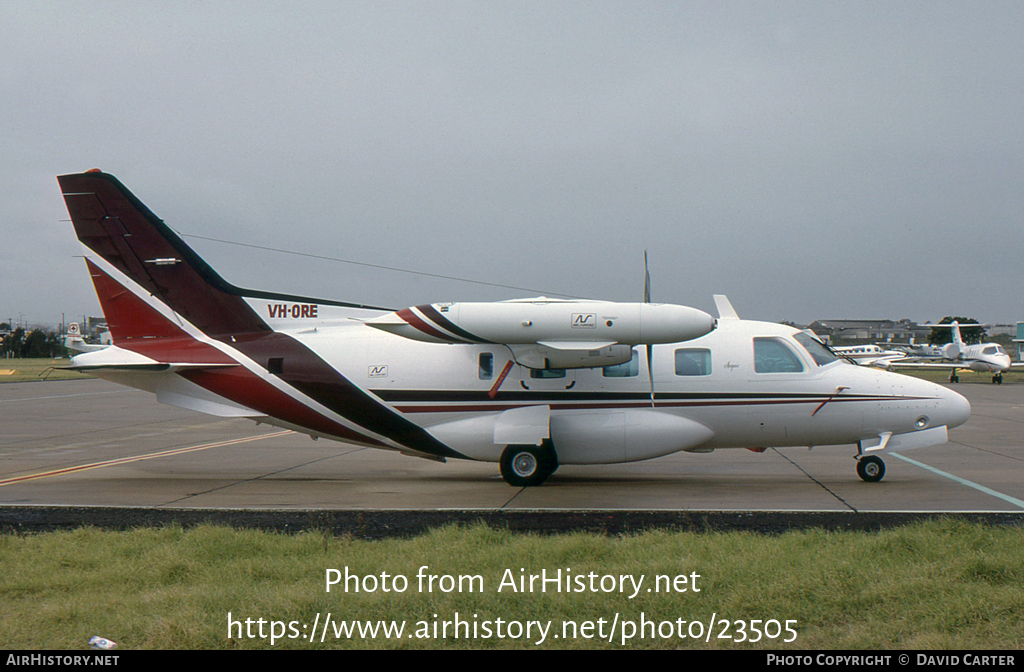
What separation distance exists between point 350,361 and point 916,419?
31.1 feet

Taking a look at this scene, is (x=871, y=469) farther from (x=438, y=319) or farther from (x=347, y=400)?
(x=347, y=400)

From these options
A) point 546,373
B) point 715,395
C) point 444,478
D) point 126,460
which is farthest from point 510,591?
point 126,460

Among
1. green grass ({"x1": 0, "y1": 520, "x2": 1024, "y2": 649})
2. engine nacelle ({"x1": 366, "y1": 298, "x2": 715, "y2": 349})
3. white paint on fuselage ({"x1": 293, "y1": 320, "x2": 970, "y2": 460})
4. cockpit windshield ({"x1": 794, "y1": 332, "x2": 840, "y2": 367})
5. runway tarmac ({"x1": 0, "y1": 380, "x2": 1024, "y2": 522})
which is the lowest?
runway tarmac ({"x1": 0, "y1": 380, "x2": 1024, "y2": 522})

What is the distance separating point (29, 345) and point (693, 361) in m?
114

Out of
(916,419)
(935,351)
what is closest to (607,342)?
(916,419)

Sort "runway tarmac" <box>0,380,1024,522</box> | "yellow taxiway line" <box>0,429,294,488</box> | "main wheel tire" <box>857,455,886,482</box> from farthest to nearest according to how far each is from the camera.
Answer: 1. "yellow taxiway line" <box>0,429,294,488</box>
2. "main wheel tire" <box>857,455,886,482</box>
3. "runway tarmac" <box>0,380,1024,522</box>

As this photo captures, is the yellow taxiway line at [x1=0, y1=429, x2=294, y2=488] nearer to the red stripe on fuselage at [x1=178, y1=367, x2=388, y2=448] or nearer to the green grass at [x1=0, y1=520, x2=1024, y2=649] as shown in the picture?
the red stripe on fuselage at [x1=178, y1=367, x2=388, y2=448]

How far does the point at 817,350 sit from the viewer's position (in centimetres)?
1304

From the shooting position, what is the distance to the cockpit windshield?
12905 millimetres

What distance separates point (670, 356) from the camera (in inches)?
500

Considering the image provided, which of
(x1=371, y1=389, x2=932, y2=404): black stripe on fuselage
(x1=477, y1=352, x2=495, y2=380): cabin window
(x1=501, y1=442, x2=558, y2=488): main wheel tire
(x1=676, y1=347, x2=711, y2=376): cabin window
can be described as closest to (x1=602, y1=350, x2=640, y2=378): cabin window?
(x1=371, y1=389, x2=932, y2=404): black stripe on fuselage

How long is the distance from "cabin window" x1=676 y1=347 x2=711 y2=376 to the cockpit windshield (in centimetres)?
176

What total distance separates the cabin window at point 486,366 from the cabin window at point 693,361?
10.1ft
